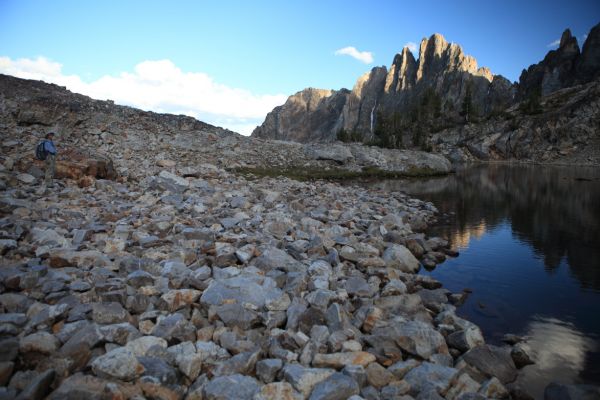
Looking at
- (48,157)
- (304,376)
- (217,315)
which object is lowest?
(304,376)

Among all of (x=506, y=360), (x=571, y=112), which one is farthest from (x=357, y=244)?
(x=571, y=112)

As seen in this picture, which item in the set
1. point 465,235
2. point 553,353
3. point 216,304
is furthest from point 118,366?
point 465,235

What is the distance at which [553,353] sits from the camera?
27.3 feet

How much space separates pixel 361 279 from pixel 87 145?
2795cm

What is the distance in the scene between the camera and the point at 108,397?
5.30 meters

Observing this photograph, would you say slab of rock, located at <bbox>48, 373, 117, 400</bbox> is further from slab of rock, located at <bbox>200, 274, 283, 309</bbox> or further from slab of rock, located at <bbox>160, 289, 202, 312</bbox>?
slab of rock, located at <bbox>200, 274, 283, 309</bbox>

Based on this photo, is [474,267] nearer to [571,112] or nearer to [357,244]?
[357,244]

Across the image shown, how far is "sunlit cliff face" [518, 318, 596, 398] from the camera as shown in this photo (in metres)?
7.38

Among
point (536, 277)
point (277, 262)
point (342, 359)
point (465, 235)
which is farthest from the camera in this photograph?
point (465, 235)

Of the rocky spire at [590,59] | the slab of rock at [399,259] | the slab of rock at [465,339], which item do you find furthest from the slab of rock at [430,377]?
the rocky spire at [590,59]

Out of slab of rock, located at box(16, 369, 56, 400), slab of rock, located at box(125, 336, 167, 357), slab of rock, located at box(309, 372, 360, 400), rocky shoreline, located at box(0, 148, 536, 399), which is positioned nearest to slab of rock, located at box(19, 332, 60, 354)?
rocky shoreline, located at box(0, 148, 536, 399)

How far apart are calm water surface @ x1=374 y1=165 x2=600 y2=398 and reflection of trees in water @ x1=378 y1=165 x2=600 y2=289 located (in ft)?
0.19

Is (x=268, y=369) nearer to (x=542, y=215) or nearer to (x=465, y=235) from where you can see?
(x=465, y=235)

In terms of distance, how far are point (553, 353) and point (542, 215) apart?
21.2 metres
